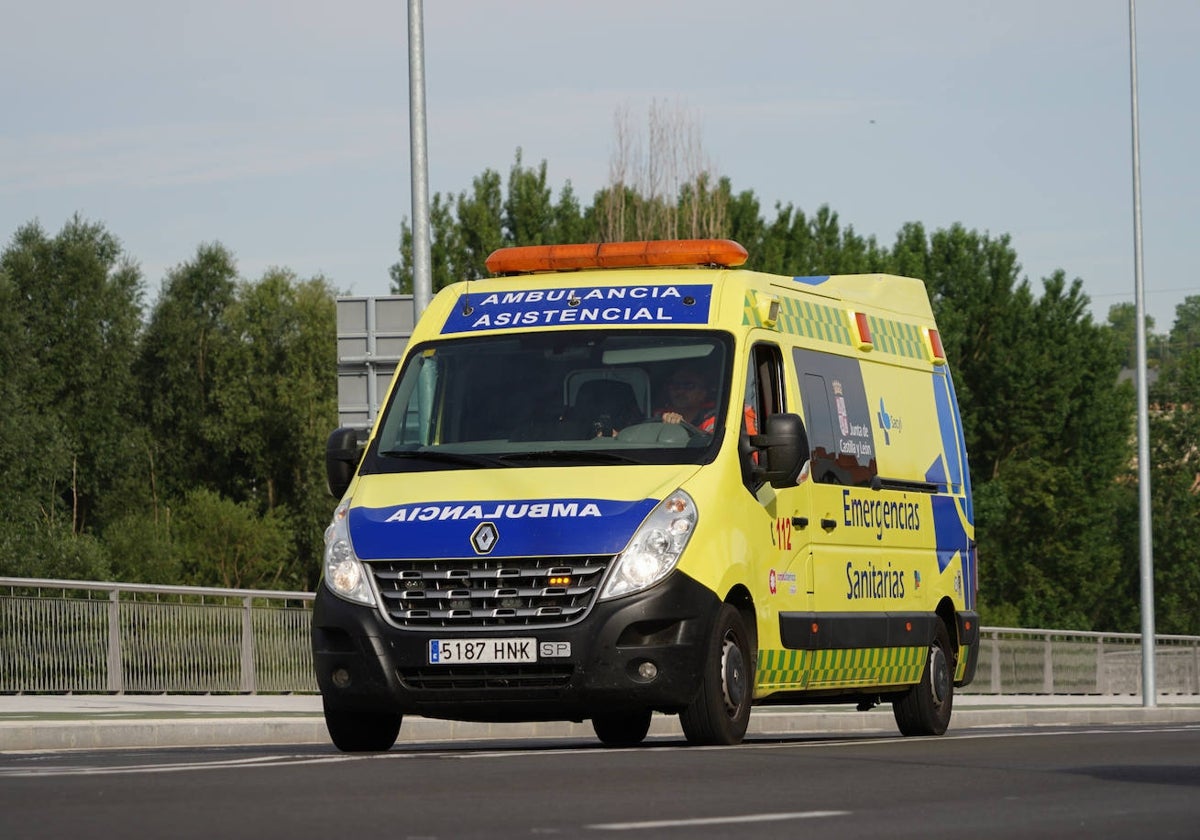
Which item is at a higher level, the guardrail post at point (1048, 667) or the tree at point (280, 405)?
the tree at point (280, 405)

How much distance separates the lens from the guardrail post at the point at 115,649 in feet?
68.9

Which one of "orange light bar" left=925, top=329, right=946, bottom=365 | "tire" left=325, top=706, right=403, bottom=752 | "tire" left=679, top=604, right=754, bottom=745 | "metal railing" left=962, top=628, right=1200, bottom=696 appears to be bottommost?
"metal railing" left=962, top=628, right=1200, bottom=696

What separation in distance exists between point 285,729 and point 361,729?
4.33 meters

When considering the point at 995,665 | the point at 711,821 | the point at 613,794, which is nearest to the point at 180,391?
the point at 995,665

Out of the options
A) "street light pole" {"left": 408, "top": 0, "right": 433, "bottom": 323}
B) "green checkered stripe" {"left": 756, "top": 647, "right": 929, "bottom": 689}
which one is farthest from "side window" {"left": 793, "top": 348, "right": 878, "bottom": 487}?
"street light pole" {"left": 408, "top": 0, "right": 433, "bottom": 323}

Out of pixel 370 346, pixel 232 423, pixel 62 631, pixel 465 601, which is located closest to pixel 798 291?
pixel 465 601

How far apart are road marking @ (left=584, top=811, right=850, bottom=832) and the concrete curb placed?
8046mm

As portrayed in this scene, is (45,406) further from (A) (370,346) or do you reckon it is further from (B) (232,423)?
(A) (370,346)

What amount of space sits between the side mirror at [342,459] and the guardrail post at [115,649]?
841 centimetres

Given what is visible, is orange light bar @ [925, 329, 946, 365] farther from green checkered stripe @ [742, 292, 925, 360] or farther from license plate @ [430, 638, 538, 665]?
license plate @ [430, 638, 538, 665]

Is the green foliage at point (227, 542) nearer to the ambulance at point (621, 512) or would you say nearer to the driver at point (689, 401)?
the ambulance at point (621, 512)

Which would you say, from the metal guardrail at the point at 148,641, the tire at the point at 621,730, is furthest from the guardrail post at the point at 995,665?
the tire at the point at 621,730

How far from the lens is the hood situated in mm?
11727

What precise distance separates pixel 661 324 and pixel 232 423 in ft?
222
